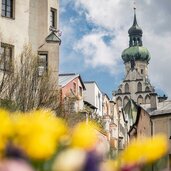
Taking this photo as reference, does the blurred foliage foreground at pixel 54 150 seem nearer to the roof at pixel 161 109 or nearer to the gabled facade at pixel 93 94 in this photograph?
the roof at pixel 161 109

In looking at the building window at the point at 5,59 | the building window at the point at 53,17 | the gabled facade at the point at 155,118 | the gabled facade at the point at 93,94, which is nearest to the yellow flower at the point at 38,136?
the building window at the point at 5,59

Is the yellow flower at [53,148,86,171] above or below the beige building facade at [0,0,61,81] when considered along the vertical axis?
below

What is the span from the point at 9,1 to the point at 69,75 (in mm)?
24464

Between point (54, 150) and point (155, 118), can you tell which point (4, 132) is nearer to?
point (54, 150)

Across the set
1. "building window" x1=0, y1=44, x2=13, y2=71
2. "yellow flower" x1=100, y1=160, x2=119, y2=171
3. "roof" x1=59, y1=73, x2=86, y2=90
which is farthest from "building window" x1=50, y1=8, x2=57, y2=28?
"yellow flower" x1=100, y1=160, x2=119, y2=171

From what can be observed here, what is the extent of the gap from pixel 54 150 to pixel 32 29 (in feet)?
121

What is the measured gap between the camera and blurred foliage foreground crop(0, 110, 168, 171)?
1.94 meters

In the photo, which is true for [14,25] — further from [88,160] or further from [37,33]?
[88,160]

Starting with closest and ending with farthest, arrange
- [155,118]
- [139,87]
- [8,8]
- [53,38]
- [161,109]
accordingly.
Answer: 1. [8,8]
2. [53,38]
3. [155,118]
4. [161,109]
5. [139,87]

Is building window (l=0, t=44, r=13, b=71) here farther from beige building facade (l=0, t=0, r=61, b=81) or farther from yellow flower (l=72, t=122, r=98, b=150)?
yellow flower (l=72, t=122, r=98, b=150)

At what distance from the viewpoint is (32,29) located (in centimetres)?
3862

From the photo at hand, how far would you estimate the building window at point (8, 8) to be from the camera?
3656 centimetres

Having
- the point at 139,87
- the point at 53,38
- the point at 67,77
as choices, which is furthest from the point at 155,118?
the point at 139,87

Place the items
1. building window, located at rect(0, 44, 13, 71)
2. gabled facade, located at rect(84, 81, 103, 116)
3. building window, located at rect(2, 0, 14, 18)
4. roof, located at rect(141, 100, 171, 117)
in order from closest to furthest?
building window, located at rect(0, 44, 13, 71)
building window, located at rect(2, 0, 14, 18)
roof, located at rect(141, 100, 171, 117)
gabled facade, located at rect(84, 81, 103, 116)
